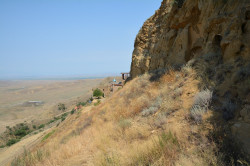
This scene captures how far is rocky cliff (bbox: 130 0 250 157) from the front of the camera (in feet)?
9.82

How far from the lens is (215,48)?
6.27 m

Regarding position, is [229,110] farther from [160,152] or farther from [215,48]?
[215,48]

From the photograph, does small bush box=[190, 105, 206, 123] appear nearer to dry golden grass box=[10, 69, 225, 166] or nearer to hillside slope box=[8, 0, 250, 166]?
hillside slope box=[8, 0, 250, 166]

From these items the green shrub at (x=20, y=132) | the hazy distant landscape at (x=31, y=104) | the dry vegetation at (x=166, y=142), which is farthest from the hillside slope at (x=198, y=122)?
the hazy distant landscape at (x=31, y=104)

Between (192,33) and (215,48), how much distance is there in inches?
117

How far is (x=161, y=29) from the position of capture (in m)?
12.4

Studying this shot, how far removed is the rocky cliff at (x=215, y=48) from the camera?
9.82 ft

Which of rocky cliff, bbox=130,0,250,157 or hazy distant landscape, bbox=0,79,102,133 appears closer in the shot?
rocky cliff, bbox=130,0,250,157

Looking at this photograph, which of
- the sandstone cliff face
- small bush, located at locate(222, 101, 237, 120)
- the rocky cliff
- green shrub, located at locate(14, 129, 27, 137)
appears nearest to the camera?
small bush, located at locate(222, 101, 237, 120)

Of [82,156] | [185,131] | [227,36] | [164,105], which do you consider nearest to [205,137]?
[185,131]

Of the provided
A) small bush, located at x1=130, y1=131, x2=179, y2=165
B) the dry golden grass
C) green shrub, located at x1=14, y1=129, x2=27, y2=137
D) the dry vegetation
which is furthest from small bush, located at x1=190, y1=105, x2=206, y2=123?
green shrub, located at x1=14, y1=129, x2=27, y2=137

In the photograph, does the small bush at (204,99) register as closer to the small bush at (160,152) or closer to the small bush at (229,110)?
the small bush at (229,110)

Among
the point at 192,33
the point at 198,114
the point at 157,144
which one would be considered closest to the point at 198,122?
the point at 198,114

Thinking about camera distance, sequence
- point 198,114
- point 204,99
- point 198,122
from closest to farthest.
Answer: point 198,122, point 198,114, point 204,99
